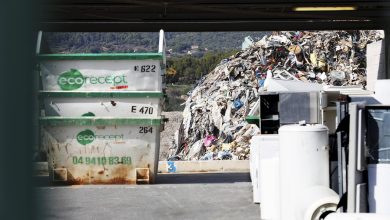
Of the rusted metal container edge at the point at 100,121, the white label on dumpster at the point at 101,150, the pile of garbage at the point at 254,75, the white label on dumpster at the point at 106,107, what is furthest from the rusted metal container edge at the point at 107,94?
the pile of garbage at the point at 254,75

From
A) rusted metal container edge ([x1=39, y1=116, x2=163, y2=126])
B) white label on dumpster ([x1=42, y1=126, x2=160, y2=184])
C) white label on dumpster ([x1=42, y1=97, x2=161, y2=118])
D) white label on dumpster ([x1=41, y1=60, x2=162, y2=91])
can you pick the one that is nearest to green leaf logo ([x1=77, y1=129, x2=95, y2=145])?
white label on dumpster ([x1=42, y1=126, x2=160, y2=184])

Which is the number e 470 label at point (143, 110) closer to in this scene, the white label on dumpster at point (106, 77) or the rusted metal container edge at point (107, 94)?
the rusted metal container edge at point (107, 94)

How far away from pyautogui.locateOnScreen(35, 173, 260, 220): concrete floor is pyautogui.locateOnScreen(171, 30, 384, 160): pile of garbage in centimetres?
967

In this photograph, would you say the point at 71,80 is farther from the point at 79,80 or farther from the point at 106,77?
the point at 106,77

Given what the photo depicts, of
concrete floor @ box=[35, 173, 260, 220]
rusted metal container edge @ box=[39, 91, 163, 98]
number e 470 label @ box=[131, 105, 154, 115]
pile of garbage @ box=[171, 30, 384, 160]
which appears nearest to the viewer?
concrete floor @ box=[35, 173, 260, 220]

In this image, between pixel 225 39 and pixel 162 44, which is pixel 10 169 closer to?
pixel 162 44

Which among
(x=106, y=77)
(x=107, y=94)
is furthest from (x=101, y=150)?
(x=106, y=77)

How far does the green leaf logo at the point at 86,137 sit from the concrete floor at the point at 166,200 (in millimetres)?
775

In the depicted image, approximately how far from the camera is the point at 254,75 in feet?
79.7

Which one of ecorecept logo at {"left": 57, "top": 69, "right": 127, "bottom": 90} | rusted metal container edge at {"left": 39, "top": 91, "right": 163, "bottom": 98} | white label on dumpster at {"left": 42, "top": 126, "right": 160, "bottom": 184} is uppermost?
ecorecept logo at {"left": 57, "top": 69, "right": 127, "bottom": 90}

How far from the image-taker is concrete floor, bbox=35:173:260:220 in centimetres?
830

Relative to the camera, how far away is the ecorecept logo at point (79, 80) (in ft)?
38.0

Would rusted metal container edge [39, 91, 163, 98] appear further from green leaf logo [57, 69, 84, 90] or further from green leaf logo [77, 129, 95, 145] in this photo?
green leaf logo [77, 129, 95, 145]

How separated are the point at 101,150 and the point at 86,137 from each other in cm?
34
